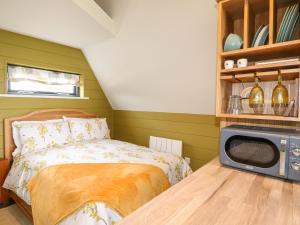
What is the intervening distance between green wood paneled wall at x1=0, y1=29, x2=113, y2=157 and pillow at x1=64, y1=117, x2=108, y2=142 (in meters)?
0.35

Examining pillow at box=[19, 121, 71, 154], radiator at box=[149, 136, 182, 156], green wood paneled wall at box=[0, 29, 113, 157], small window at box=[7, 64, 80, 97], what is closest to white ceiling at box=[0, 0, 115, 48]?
green wood paneled wall at box=[0, 29, 113, 157]

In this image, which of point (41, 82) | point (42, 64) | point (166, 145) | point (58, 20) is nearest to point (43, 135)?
point (41, 82)

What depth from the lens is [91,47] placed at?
2938mm

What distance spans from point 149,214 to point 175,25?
1748mm

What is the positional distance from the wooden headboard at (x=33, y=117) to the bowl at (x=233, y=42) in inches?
95.5

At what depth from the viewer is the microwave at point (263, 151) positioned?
1.07 metres

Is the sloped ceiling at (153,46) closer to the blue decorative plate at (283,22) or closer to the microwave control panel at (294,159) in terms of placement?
the blue decorative plate at (283,22)

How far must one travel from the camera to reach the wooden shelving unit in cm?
118

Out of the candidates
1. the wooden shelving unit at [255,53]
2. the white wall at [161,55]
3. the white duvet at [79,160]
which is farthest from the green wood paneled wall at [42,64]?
the wooden shelving unit at [255,53]

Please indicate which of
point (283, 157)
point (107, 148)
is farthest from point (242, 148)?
point (107, 148)

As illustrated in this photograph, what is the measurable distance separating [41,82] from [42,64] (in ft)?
0.85

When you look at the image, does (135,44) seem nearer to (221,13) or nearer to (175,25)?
(175,25)

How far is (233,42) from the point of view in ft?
4.32

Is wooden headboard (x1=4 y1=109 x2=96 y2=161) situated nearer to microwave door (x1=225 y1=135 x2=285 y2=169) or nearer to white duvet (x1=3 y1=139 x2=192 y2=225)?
white duvet (x1=3 y1=139 x2=192 y2=225)
